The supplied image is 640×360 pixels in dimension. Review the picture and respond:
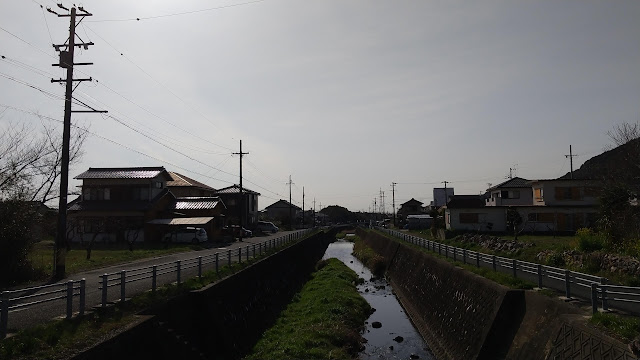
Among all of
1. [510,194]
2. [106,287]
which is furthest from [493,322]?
[510,194]

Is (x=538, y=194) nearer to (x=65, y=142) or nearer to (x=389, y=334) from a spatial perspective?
(x=389, y=334)

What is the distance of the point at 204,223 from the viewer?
3938 centimetres

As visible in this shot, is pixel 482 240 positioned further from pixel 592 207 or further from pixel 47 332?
pixel 47 332

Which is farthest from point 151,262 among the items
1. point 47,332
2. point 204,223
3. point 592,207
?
point 592,207

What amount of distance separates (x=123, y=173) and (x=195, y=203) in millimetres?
7397

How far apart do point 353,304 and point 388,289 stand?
868 centimetres

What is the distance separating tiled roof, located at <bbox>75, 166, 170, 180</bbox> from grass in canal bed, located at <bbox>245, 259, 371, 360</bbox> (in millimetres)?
22987

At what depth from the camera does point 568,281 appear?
10.2m

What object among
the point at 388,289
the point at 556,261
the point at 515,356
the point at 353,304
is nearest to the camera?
the point at 515,356

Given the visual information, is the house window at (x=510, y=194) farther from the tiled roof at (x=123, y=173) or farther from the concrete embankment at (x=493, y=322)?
the tiled roof at (x=123, y=173)

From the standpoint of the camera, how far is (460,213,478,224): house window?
43.3m

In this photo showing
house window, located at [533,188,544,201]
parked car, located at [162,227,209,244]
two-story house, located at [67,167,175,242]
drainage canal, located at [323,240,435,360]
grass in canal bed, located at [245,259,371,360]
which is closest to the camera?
grass in canal bed, located at [245,259,371,360]

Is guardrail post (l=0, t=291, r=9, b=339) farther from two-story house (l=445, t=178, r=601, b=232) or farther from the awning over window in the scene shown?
two-story house (l=445, t=178, r=601, b=232)

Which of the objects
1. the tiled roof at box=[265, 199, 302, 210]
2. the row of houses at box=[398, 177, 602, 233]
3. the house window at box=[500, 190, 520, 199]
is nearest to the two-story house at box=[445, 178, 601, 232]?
the row of houses at box=[398, 177, 602, 233]
